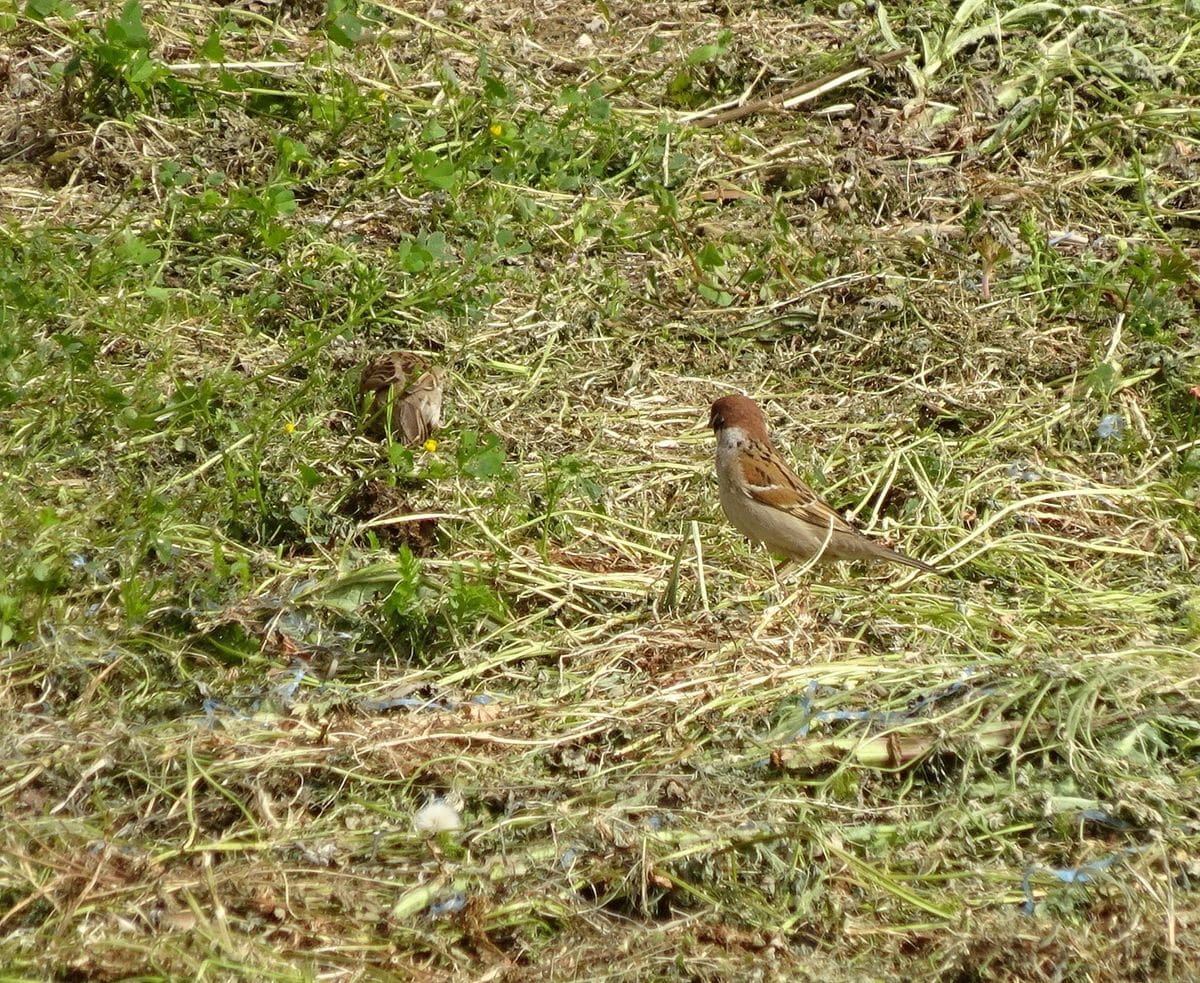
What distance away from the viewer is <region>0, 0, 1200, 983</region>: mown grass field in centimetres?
343

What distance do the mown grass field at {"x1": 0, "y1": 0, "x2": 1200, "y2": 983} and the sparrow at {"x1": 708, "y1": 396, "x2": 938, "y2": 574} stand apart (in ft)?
0.37

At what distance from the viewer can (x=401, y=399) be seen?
17.0 ft

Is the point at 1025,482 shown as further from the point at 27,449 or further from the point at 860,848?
the point at 27,449

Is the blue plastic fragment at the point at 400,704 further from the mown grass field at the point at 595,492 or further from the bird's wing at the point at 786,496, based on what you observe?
the bird's wing at the point at 786,496

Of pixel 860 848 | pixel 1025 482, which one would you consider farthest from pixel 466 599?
pixel 1025 482

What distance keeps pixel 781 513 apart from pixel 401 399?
1.28m

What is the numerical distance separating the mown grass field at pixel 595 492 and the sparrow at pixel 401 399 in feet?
0.26

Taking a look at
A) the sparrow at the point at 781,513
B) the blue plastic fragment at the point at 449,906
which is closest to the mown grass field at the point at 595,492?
the blue plastic fragment at the point at 449,906

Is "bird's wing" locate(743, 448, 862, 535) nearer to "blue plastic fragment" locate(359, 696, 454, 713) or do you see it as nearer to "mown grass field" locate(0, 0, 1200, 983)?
"mown grass field" locate(0, 0, 1200, 983)

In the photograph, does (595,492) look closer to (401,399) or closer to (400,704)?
(401,399)

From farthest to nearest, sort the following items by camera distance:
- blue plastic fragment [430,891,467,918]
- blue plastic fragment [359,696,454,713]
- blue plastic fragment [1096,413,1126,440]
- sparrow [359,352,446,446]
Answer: blue plastic fragment [1096,413,1126,440] → sparrow [359,352,446,446] → blue plastic fragment [359,696,454,713] → blue plastic fragment [430,891,467,918]

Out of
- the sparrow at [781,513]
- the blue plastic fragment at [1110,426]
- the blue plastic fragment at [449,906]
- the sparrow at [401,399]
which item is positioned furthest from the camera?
the blue plastic fragment at [1110,426]

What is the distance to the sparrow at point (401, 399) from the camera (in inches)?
203

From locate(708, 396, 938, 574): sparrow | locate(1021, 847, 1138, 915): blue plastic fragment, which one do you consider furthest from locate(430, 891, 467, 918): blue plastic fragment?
locate(708, 396, 938, 574): sparrow
